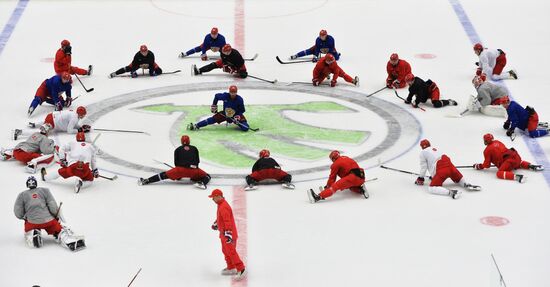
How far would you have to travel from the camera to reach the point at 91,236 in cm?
1858

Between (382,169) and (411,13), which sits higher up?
(411,13)

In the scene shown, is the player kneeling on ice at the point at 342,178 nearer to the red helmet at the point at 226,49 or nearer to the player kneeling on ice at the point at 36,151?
the player kneeling on ice at the point at 36,151

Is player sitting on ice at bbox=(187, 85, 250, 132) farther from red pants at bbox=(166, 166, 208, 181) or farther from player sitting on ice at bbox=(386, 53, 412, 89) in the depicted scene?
player sitting on ice at bbox=(386, 53, 412, 89)

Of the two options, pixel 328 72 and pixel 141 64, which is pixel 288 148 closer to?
pixel 328 72

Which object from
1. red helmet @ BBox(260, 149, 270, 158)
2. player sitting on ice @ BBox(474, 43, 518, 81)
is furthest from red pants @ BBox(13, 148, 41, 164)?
player sitting on ice @ BBox(474, 43, 518, 81)

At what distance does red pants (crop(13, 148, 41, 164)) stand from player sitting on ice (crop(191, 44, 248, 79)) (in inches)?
241

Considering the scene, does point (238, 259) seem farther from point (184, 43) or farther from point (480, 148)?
point (184, 43)

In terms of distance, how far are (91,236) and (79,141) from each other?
264 centimetres

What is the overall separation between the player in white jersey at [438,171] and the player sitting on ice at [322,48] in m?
7.79

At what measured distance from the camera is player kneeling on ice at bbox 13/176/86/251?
59.2 feet

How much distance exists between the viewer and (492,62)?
26328 millimetres

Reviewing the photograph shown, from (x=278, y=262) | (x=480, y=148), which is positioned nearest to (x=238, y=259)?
(x=278, y=262)

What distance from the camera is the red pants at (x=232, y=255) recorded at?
1708cm

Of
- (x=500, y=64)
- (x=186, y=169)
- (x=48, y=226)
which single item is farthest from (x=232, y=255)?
(x=500, y=64)
